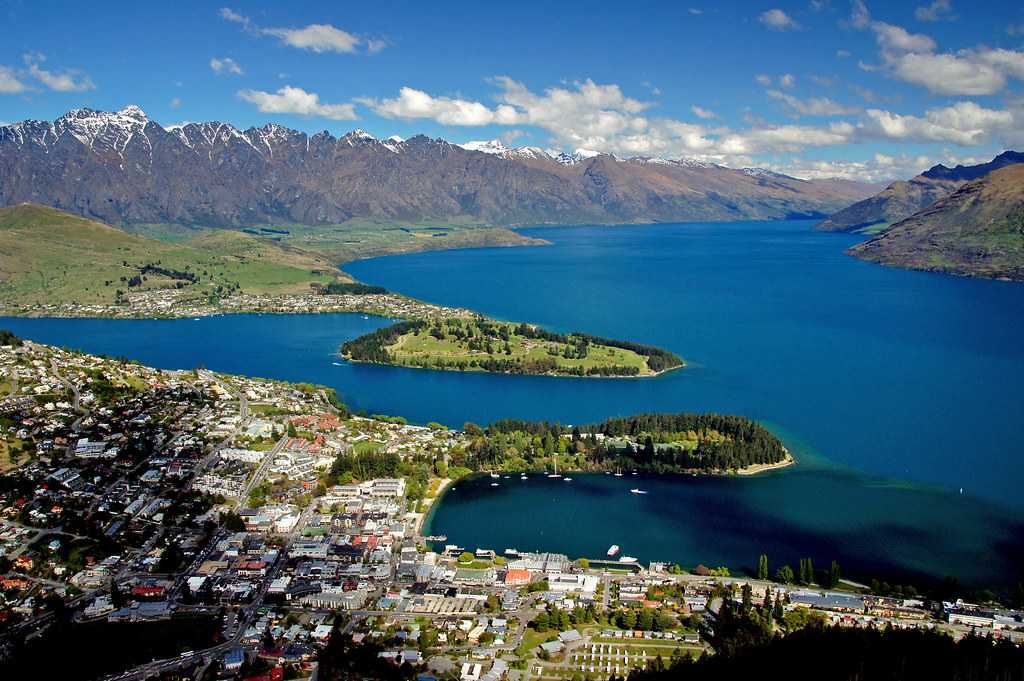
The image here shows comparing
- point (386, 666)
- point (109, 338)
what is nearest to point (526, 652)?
point (386, 666)

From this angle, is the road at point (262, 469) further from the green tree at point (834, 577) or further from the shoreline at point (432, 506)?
the green tree at point (834, 577)

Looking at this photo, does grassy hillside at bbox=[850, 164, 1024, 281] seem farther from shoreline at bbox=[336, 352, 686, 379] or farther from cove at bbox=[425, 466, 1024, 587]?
cove at bbox=[425, 466, 1024, 587]

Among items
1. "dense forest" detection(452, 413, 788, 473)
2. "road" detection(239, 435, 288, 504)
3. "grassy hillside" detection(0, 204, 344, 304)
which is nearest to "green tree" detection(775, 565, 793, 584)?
"dense forest" detection(452, 413, 788, 473)

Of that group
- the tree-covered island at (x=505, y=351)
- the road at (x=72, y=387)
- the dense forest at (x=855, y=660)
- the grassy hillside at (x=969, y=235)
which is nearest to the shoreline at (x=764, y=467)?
the dense forest at (x=855, y=660)

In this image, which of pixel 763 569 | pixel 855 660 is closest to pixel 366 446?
pixel 763 569

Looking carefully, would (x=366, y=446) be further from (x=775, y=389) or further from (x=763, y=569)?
(x=775, y=389)

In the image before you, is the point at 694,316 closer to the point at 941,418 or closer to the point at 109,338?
the point at 941,418
